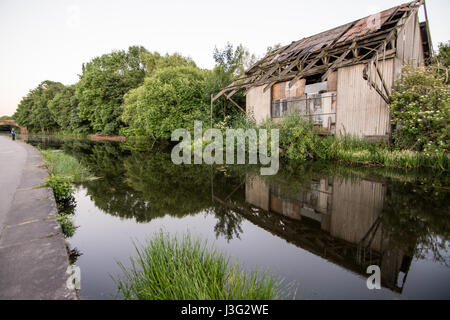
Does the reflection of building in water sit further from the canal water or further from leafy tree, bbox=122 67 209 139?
leafy tree, bbox=122 67 209 139

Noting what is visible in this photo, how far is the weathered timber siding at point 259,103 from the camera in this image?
1503cm

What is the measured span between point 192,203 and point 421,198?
5118mm

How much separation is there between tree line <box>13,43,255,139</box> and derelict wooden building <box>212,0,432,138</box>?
5.68m

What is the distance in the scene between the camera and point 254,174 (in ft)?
26.2

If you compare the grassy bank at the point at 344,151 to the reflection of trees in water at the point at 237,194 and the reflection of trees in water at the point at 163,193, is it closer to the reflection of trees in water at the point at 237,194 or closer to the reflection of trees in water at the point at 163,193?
the reflection of trees in water at the point at 237,194

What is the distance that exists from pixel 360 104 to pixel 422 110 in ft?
8.53

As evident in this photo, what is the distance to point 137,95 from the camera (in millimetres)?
27641

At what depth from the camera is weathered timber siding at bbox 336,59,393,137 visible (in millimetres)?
9750

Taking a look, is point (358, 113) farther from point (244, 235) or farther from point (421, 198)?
point (244, 235)

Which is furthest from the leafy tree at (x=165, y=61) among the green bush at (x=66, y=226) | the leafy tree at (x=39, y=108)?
the leafy tree at (x=39, y=108)

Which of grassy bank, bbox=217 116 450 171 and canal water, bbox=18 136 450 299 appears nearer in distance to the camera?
canal water, bbox=18 136 450 299

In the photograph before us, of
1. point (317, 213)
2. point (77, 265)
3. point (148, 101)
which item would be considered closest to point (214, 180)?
point (317, 213)

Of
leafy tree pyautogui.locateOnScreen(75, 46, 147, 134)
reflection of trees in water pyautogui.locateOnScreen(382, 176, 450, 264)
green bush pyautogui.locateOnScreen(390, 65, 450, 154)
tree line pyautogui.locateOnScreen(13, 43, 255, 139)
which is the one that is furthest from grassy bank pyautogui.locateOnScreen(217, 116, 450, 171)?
leafy tree pyautogui.locateOnScreen(75, 46, 147, 134)

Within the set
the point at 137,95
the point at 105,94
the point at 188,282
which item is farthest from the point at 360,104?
the point at 105,94
